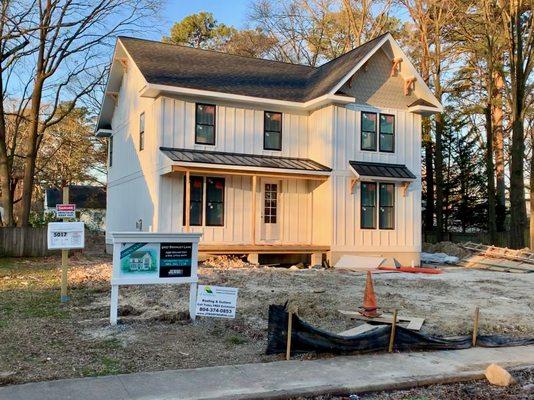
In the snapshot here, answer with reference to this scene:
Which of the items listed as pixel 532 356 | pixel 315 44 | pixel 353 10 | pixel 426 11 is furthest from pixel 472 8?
pixel 532 356

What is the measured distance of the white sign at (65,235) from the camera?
10156 mm

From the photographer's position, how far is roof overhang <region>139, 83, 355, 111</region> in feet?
58.2

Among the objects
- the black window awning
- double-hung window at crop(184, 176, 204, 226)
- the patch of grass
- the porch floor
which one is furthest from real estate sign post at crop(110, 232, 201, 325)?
the black window awning

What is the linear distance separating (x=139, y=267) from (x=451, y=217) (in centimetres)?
3181

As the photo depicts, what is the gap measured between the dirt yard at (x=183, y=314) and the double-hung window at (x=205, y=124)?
4714mm

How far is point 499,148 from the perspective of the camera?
1355 inches

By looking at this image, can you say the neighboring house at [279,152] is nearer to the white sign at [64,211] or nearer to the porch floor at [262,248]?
the porch floor at [262,248]

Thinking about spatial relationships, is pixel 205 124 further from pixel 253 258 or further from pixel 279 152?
pixel 253 258

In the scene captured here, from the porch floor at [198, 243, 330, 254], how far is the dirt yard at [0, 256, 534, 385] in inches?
46.8

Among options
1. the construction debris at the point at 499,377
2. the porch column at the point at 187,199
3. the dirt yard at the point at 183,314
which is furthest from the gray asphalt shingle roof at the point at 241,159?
the construction debris at the point at 499,377

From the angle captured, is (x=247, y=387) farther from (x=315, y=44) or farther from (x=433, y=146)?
(x=315, y=44)

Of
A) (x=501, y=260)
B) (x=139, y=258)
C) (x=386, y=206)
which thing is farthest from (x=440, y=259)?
(x=139, y=258)

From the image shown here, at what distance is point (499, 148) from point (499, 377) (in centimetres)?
3114

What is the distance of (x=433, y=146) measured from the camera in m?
33.0
